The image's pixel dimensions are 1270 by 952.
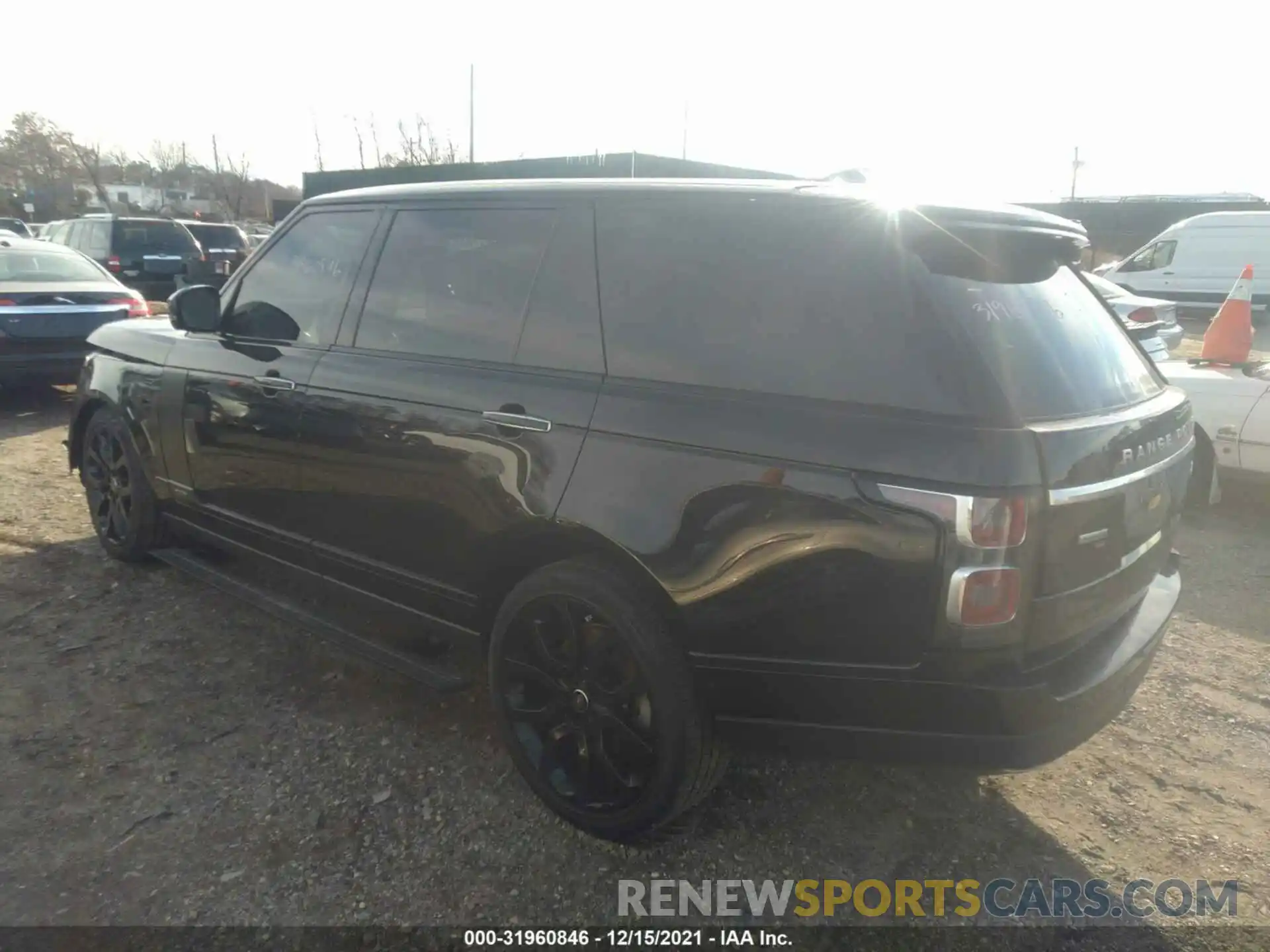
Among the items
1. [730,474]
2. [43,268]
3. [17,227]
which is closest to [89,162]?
[17,227]

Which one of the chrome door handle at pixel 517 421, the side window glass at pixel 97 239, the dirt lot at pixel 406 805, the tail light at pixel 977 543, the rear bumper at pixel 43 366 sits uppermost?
the side window glass at pixel 97 239

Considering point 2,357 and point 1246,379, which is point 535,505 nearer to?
point 1246,379

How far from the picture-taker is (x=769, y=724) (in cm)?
222

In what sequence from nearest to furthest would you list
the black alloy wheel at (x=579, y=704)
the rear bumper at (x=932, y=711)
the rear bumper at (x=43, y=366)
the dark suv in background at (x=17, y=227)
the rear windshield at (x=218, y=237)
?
the rear bumper at (x=932, y=711) < the black alloy wheel at (x=579, y=704) < the rear bumper at (x=43, y=366) < the rear windshield at (x=218, y=237) < the dark suv in background at (x=17, y=227)

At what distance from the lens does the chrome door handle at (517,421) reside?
8.28 ft

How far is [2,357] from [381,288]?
5921 millimetres

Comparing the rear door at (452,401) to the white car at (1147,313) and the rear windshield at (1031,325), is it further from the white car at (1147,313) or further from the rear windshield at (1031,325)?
the white car at (1147,313)

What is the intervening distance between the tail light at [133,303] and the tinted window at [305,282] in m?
5.15

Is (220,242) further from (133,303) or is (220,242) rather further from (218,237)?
(133,303)

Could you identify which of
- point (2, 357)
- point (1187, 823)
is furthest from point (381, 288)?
point (2, 357)

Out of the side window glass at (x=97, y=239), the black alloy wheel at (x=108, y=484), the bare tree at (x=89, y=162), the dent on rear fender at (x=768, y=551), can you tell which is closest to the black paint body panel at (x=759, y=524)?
the dent on rear fender at (x=768, y=551)

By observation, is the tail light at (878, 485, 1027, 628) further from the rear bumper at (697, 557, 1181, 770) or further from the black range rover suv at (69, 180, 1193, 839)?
the rear bumper at (697, 557, 1181, 770)

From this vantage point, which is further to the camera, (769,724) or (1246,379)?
(1246,379)

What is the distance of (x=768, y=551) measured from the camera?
2.11 m
